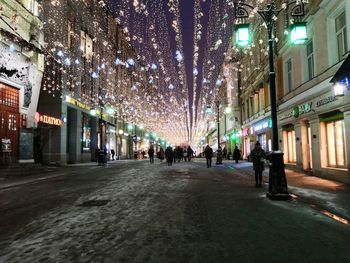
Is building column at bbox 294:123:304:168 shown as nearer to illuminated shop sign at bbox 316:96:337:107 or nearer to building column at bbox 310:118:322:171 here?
building column at bbox 310:118:322:171

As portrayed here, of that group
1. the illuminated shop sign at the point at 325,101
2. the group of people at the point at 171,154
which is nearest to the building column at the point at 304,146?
the illuminated shop sign at the point at 325,101

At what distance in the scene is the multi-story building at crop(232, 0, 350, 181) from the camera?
52.5ft

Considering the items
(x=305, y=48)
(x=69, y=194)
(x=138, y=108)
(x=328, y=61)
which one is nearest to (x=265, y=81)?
(x=305, y=48)

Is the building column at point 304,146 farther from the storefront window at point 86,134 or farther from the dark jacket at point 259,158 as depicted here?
the storefront window at point 86,134

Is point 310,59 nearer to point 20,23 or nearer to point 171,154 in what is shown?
point 171,154

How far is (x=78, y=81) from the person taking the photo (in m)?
42.2

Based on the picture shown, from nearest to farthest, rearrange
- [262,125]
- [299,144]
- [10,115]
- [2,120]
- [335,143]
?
1. [335,143]
2. [299,144]
3. [2,120]
4. [10,115]
5. [262,125]

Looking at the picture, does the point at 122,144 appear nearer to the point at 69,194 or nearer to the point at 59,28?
the point at 59,28

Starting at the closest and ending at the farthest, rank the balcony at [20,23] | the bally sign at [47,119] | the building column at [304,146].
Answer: the building column at [304,146] → the balcony at [20,23] → the bally sign at [47,119]

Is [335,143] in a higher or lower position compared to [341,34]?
lower

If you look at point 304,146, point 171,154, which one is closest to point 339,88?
point 304,146

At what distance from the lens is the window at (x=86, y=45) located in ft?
145

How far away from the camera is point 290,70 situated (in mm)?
24641

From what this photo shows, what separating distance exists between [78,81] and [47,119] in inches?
383
